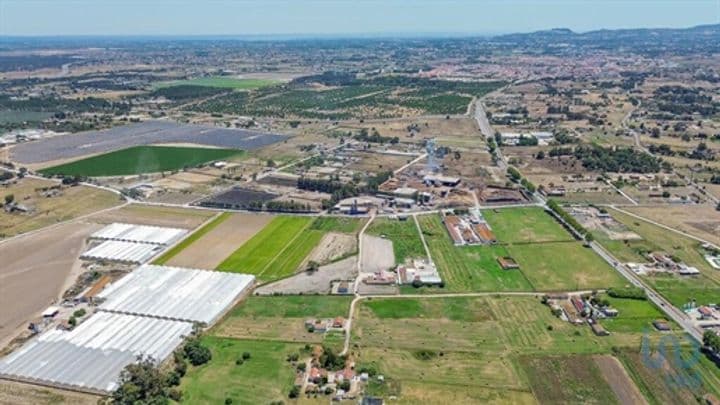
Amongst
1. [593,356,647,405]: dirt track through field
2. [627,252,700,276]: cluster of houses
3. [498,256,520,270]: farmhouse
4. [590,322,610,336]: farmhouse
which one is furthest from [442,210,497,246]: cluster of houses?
[593,356,647,405]: dirt track through field

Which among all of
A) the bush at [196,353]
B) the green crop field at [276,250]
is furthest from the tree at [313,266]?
the bush at [196,353]

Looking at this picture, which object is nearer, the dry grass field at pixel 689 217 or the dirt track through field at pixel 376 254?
the dirt track through field at pixel 376 254

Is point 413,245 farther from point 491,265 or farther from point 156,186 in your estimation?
point 156,186

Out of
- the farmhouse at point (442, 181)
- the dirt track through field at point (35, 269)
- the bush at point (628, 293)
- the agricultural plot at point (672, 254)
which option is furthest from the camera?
the farmhouse at point (442, 181)

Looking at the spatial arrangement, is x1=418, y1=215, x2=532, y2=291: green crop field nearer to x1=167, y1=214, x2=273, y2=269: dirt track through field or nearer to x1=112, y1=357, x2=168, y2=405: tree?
x1=167, y1=214, x2=273, y2=269: dirt track through field

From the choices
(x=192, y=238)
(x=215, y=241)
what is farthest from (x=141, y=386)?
(x=192, y=238)

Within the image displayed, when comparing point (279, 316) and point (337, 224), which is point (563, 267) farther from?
point (279, 316)

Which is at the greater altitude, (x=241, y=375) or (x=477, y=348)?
(x=477, y=348)

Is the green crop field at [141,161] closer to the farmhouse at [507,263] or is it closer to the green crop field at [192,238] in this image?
the green crop field at [192,238]
